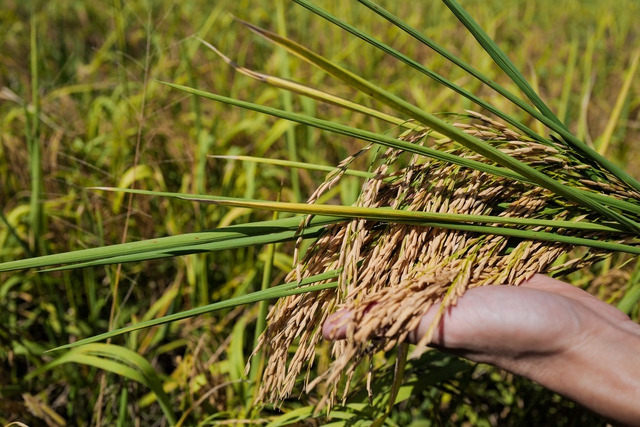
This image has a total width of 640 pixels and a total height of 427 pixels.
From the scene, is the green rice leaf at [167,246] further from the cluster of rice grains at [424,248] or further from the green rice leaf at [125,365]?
the green rice leaf at [125,365]

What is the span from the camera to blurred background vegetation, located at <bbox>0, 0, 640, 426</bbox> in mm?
1552

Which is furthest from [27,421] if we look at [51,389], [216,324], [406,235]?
[406,235]

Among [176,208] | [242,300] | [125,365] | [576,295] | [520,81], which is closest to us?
[242,300]

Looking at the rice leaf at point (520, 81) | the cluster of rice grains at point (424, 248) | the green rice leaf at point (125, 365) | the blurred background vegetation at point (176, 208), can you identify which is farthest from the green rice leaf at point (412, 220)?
the green rice leaf at point (125, 365)

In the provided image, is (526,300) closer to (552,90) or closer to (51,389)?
(51,389)

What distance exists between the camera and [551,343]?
0.91 metres

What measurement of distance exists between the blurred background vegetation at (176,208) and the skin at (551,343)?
12.0 inches

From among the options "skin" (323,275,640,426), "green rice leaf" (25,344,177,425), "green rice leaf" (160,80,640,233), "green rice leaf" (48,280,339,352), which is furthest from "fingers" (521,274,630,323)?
"green rice leaf" (25,344,177,425)

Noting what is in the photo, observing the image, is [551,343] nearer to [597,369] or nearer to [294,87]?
[597,369]

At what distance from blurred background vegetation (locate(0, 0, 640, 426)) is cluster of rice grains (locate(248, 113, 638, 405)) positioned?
0.99 ft

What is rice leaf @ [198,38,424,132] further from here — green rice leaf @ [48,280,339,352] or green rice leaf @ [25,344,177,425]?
green rice leaf @ [25,344,177,425]

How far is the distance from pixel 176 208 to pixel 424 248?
1499 mm

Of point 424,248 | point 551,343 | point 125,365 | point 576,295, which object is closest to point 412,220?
point 424,248

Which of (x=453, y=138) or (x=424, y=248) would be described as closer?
(x=453, y=138)
